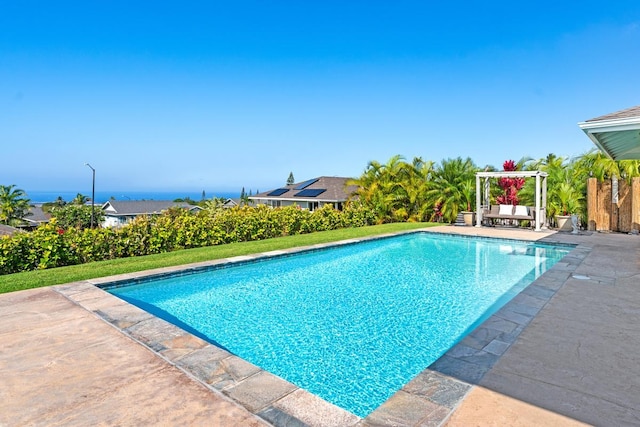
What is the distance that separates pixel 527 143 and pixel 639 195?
15144 millimetres

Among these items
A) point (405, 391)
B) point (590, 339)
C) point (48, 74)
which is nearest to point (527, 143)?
point (590, 339)

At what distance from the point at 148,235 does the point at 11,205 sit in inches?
1596

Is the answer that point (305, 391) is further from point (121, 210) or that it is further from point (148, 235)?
point (121, 210)

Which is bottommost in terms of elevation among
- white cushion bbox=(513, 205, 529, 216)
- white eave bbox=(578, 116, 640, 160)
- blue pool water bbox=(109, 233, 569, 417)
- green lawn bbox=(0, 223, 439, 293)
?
blue pool water bbox=(109, 233, 569, 417)

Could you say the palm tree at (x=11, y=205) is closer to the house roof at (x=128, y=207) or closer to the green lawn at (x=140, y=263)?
the house roof at (x=128, y=207)

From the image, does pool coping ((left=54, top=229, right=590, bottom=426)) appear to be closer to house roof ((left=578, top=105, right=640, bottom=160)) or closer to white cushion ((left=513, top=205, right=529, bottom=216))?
house roof ((left=578, top=105, right=640, bottom=160))

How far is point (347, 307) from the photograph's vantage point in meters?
6.22

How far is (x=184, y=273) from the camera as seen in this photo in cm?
777

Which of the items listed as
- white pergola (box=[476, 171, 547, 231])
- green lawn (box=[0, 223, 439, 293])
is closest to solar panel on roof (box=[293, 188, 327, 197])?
white pergola (box=[476, 171, 547, 231])

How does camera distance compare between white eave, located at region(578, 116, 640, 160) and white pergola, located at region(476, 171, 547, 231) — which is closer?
white eave, located at region(578, 116, 640, 160)

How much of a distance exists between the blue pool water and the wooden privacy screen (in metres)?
4.03

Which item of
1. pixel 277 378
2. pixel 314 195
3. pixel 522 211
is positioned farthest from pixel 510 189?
pixel 277 378

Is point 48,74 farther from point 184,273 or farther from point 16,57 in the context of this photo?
point 184,273

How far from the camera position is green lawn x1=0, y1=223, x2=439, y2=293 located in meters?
6.65
